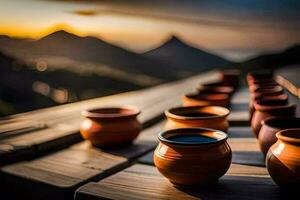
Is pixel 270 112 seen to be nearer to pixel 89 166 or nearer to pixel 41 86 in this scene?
pixel 89 166

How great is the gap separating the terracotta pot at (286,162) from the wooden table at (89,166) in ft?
0.24

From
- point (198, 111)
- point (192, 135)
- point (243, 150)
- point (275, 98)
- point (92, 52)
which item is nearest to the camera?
point (192, 135)

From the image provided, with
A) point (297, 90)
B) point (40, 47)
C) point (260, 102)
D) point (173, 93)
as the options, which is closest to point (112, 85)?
point (40, 47)

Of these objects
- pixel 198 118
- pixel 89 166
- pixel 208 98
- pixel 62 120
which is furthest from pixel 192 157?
pixel 62 120

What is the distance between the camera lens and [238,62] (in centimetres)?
682

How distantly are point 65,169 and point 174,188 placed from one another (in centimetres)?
52

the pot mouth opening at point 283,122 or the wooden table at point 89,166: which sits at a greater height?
the pot mouth opening at point 283,122

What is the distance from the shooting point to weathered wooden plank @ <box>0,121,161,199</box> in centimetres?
145

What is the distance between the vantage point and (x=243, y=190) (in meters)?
1.29

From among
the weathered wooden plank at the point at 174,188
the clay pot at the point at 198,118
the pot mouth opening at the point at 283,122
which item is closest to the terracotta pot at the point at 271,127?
the pot mouth opening at the point at 283,122

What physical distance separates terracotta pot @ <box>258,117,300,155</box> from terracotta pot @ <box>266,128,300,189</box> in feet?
0.60

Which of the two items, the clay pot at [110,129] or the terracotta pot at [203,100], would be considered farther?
the terracotta pot at [203,100]

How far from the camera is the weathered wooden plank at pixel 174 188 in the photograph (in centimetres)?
125

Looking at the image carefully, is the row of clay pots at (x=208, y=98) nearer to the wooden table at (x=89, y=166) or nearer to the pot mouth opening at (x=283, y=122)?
the wooden table at (x=89, y=166)
